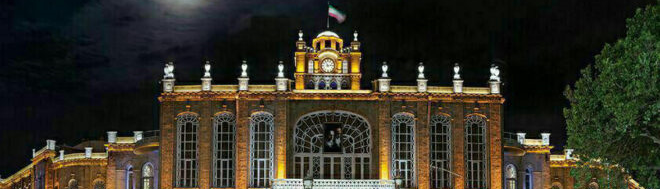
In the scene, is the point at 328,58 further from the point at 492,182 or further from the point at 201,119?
the point at 492,182

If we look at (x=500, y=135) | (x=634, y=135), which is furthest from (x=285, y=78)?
(x=634, y=135)

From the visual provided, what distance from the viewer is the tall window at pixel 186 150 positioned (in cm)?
5141

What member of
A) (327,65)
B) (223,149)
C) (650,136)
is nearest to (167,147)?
(223,149)

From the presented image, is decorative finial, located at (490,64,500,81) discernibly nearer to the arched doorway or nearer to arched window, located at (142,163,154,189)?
the arched doorway

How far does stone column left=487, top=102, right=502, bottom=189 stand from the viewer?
5188 cm

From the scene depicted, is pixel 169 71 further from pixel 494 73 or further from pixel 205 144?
pixel 494 73

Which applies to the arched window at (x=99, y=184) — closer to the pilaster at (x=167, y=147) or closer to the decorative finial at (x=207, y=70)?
the pilaster at (x=167, y=147)

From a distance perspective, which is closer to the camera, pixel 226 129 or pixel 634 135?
pixel 634 135

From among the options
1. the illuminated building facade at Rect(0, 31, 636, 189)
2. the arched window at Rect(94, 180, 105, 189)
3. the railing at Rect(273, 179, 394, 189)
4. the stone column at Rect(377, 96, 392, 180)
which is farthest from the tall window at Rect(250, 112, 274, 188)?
the arched window at Rect(94, 180, 105, 189)

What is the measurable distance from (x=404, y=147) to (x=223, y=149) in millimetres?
10563

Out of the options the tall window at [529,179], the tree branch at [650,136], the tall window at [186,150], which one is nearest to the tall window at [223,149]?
the tall window at [186,150]

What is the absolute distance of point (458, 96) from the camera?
52.0 metres

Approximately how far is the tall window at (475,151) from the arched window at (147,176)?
19619mm

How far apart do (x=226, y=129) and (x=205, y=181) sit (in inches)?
129
